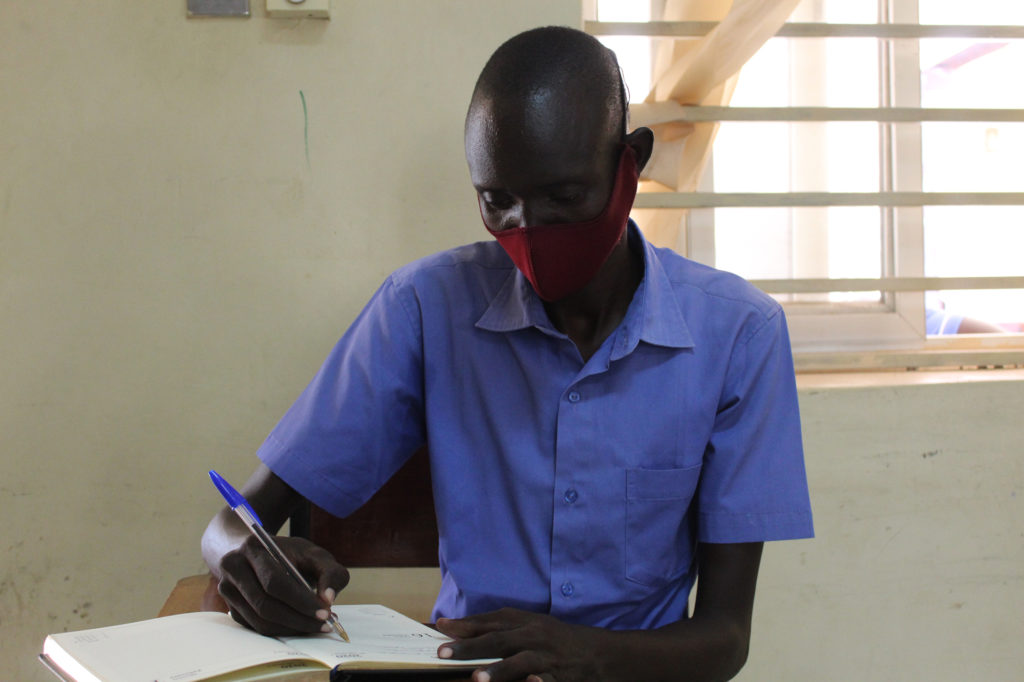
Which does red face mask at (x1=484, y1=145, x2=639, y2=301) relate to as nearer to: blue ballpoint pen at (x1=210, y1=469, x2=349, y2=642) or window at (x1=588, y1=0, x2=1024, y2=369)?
blue ballpoint pen at (x1=210, y1=469, x2=349, y2=642)

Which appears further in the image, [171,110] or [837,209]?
[837,209]

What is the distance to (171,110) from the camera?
5.21ft

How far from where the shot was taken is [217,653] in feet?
2.74

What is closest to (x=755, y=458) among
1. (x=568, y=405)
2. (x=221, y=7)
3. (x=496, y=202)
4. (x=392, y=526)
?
(x=568, y=405)

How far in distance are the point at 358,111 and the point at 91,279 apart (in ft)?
1.92

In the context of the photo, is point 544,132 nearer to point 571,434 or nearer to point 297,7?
point 571,434

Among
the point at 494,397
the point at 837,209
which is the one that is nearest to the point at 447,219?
the point at 494,397

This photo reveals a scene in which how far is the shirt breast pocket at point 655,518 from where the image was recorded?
3.89ft

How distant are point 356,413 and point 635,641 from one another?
20.0 inches

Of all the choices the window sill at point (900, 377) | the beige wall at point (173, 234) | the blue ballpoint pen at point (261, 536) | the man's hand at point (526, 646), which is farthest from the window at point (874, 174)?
the blue ballpoint pen at point (261, 536)

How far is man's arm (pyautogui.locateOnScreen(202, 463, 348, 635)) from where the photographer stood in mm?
916

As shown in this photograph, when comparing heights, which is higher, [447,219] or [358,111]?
[358,111]

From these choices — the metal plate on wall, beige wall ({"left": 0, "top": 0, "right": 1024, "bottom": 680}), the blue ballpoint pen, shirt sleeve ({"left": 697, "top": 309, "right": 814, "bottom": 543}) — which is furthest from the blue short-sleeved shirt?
the metal plate on wall

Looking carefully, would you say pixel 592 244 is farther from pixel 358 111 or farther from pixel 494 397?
pixel 358 111
